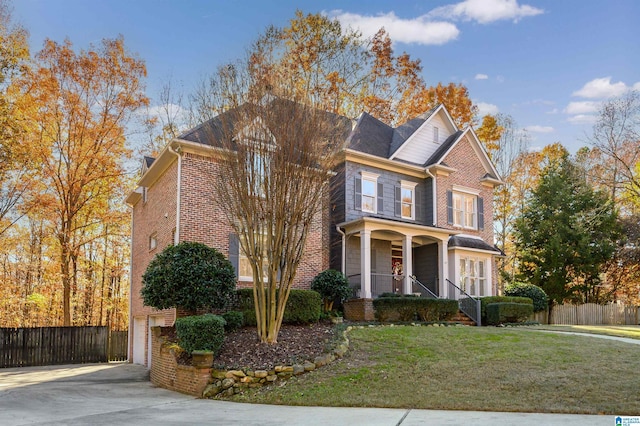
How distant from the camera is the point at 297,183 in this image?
13.3 m

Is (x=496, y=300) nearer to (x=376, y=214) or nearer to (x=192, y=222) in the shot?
(x=376, y=214)

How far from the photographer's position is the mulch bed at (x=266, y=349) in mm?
12070

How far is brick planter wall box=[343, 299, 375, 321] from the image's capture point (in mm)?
19000

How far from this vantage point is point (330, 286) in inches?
720

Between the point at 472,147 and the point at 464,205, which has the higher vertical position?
the point at 472,147

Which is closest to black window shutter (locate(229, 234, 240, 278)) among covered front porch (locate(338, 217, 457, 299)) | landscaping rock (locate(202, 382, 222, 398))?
covered front porch (locate(338, 217, 457, 299))

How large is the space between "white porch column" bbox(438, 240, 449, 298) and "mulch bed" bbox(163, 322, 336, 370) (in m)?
8.46

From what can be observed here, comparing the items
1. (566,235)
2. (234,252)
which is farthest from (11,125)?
(566,235)

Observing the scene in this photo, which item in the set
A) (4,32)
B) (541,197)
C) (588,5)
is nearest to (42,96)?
(4,32)

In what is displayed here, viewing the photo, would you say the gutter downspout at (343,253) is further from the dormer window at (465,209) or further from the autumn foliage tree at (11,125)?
the autumn foliage tree at (11,125)

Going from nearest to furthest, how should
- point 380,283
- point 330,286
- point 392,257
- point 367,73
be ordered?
point 330,286
point 380,283
point 392,257
point 367,73

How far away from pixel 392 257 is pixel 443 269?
2746mm

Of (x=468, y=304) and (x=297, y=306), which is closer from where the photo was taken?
(x=297, y=306)

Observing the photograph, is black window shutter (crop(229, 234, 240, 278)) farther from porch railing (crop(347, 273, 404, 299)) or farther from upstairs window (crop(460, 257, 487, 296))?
upstairs window (crop(460, 257, 487, 296))
